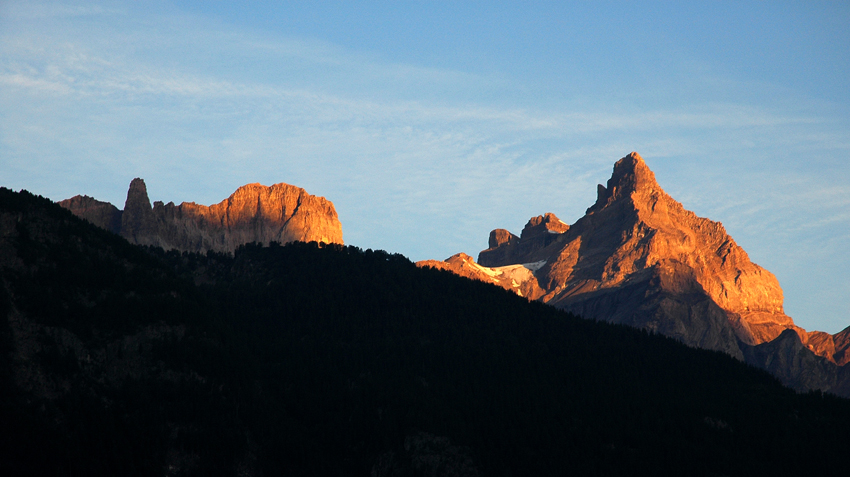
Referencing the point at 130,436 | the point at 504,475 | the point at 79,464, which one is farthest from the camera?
the point at 504,475

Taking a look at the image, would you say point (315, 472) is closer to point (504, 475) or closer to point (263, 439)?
point (263, 439)

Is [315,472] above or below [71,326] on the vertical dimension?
below

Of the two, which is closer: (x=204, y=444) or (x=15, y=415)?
(x=15, y=415)

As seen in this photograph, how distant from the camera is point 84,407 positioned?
589 ft

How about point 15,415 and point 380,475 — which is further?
point 380,475

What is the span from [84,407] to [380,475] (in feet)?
176

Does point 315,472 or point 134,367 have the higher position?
point 134,367

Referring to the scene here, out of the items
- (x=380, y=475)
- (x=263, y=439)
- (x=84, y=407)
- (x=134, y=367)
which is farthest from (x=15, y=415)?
(x=380, y=475)

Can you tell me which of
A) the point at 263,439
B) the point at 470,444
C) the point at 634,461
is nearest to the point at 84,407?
the point at 263,439

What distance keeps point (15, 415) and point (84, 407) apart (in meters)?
12.5

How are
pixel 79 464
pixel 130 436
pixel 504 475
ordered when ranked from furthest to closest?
pixel 504 475
pixel 130 436
pixel 79 464

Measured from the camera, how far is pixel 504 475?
193 meters

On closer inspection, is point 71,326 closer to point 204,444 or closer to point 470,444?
point 204,444

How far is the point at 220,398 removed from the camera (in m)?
198
